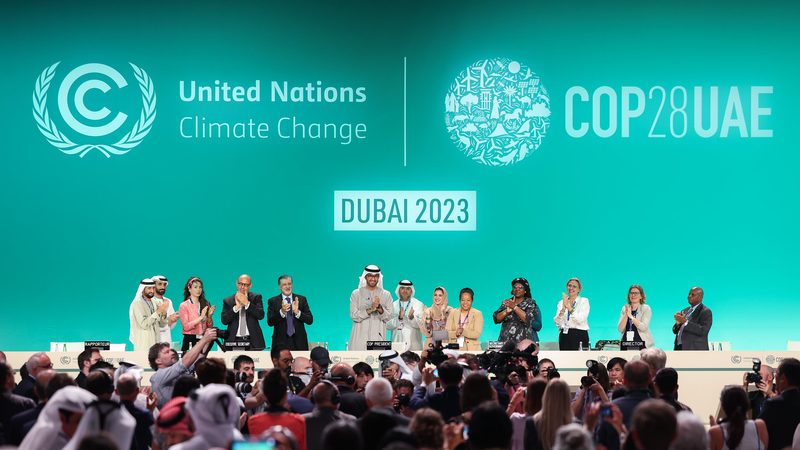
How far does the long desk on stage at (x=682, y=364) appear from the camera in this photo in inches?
404

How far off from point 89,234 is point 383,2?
431 centimetres

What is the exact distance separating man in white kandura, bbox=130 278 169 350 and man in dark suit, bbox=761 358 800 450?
661 centimetres

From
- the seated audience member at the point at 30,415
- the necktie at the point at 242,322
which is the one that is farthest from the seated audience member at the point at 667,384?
the necktie at the point at 242,322

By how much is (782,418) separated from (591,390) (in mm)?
1200

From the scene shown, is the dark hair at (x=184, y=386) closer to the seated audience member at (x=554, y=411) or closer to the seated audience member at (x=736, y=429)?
the seated audience member at (x=554, y=411)

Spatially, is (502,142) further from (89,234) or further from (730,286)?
(89,234)

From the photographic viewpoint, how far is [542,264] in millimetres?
13227

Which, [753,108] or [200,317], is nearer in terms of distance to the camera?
[200,317]

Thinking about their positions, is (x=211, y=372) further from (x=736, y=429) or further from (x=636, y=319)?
(x=636, y=319)

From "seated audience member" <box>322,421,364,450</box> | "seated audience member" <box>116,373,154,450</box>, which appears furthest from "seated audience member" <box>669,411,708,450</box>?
"seated audience member" <box>116,373,154,450</box>

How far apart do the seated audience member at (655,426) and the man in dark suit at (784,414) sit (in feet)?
6.83

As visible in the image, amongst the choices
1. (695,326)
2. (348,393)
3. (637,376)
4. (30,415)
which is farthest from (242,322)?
(637,376)

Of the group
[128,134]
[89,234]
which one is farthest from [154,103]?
[89,234]

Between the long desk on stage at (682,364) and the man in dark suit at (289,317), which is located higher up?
the man in dark suit at (289,317)
